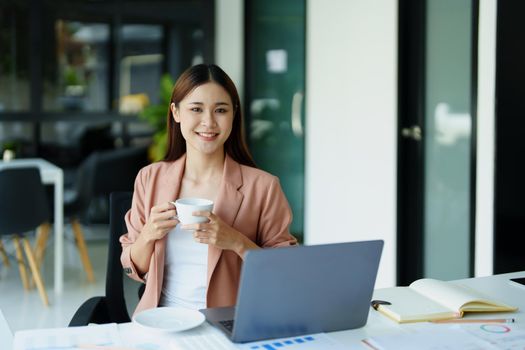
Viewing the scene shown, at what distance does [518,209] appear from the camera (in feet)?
10.7

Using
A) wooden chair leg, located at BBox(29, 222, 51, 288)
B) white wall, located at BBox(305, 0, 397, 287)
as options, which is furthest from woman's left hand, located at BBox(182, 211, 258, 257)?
wooden chair leg, located at BBox(29, 222, 51, 288)

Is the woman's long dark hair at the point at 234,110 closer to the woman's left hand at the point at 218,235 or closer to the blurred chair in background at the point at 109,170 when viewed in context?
the woman's left hand at the point at 218,235

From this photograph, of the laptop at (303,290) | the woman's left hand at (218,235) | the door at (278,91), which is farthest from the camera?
the door at (278,91)

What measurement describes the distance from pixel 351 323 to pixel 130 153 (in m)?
5.39

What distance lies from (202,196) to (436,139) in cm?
207

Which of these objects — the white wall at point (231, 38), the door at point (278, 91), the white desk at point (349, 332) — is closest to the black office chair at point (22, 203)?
the door at point (278, 91)

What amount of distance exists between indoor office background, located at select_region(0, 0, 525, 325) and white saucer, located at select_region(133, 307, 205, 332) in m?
1.94

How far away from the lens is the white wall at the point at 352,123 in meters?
4.26

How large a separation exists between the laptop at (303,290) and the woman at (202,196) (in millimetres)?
511

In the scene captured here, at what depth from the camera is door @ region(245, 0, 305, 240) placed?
5.72m

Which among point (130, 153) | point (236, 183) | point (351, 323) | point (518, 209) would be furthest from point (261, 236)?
point (130, 153)

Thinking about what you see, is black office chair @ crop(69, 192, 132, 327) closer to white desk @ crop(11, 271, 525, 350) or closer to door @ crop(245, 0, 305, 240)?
white desk @ crop(11, 271, 525, 350)

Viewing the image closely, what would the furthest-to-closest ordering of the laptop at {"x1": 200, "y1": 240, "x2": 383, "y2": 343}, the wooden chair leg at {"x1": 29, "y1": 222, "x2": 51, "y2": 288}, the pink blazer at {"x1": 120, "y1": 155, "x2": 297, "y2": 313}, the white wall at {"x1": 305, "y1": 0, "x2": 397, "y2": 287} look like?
the wooden chair leg at {"x1": 29, "y1": 222, "x2": 51, "y2": 288} < the white wall at {"x1": 305, "y1": 0, "x2": 397, "y2": 287} < the pink blazer at {"x1": 120, "y1": 155, "x2": 297, "y2": 313} < the laptop at {"x1": 200, "y1": 240, "x2": 383, "y2": 343}

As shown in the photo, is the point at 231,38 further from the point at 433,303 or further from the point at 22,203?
the point at 433,303
